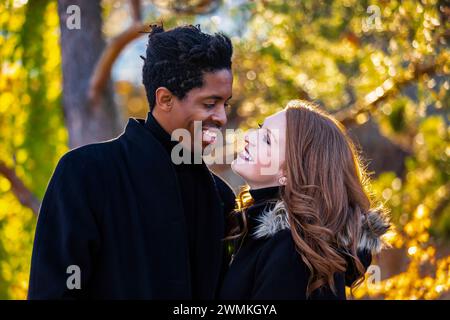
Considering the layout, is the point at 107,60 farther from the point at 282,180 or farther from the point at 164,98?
the point at 282,180

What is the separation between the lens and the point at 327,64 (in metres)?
7.07

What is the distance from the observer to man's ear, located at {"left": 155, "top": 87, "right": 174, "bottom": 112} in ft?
9.55

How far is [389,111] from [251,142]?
4.22m

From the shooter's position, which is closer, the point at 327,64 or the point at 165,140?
the point at 165,140

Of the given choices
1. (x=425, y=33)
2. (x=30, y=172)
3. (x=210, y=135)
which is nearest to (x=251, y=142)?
(x=210, y=135)

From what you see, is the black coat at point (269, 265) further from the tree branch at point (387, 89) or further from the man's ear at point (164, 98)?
the tree branch at point (387, 89)

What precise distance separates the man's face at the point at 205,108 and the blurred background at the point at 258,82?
8.14ft

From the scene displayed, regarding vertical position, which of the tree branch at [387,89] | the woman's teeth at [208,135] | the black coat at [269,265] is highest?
the tree branch at [387,89]

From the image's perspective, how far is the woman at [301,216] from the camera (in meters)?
A: 2.64

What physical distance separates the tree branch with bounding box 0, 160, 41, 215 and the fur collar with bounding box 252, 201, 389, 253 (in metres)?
4.72

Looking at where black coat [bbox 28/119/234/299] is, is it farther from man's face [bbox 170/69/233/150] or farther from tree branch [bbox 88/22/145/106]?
tree branch [bbox 88/22/145/106]

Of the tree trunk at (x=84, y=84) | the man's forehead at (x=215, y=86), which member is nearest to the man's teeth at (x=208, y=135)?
the man's forehead at (x=215, y=86)

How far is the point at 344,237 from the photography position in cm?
275
